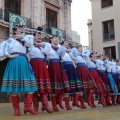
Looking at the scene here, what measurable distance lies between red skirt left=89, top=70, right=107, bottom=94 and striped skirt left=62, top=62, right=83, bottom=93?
936mm

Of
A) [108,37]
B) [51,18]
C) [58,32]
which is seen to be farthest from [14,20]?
[108,37]

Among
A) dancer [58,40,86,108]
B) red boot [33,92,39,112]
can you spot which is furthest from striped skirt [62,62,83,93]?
red boot [33,92,39,112]

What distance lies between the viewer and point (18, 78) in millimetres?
4633

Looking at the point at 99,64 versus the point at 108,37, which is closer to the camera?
the point at 99,64

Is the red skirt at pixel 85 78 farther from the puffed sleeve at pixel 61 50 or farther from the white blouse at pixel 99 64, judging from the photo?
the puffed sleeve at pixel 61 50

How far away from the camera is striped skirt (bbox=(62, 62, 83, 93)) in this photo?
5.92 metres

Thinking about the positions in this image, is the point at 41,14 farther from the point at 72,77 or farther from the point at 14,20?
the point at 72,77

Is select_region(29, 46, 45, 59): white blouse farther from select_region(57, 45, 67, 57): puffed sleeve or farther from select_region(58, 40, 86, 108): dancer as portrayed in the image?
select_region(58, 40, 86, 108): dancer

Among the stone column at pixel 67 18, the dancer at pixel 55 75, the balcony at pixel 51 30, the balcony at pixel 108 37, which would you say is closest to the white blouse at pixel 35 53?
the dancer at pixel 55 75

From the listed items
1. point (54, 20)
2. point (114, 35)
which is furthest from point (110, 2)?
point (54, 20)

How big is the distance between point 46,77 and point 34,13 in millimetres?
9316

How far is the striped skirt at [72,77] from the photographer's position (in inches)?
233

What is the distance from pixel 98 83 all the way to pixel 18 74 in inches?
112

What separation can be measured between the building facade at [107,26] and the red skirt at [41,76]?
13850mm
